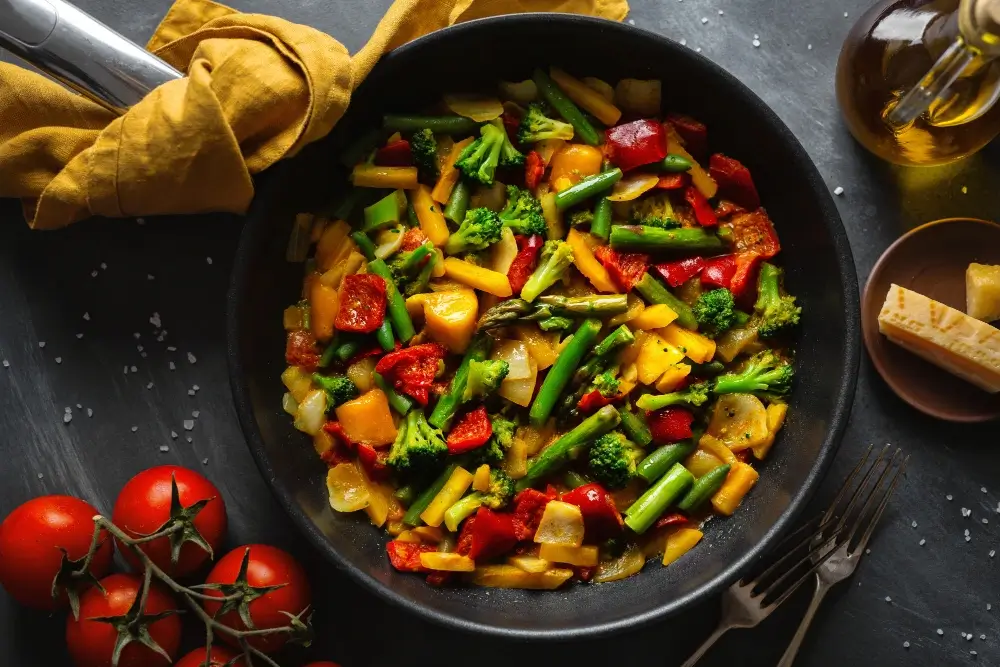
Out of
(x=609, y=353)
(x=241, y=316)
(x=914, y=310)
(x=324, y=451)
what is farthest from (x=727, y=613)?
(x=241, y=316)

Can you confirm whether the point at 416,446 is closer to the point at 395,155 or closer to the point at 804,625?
the point at 395,155

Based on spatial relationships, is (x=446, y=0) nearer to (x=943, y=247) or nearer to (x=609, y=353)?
(x=609, y=353)

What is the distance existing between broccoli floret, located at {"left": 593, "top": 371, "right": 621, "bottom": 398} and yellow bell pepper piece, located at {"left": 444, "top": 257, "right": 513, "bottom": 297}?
457 millimetres

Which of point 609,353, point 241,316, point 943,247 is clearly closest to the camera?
point 241,316

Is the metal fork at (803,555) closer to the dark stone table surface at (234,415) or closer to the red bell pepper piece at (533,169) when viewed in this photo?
the dark stone table surface at (234,415)

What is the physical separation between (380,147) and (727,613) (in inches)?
88.5

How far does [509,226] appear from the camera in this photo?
321 centimetres

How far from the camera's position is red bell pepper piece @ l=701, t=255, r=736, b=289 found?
128 inches

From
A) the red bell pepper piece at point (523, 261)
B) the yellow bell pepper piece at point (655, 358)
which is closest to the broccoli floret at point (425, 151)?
the red bell pepper piece at point (523, 261)

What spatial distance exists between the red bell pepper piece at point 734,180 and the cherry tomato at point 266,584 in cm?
220

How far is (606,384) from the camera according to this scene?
3117 mm

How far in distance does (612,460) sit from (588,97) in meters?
1.38

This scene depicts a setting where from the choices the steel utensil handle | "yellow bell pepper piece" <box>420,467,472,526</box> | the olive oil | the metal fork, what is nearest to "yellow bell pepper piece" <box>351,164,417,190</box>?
the steel utensil handle

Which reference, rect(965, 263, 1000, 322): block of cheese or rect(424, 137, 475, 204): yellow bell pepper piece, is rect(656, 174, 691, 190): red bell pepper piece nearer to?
rect(424, 137, 475, 204): yellow bell pepper piece
